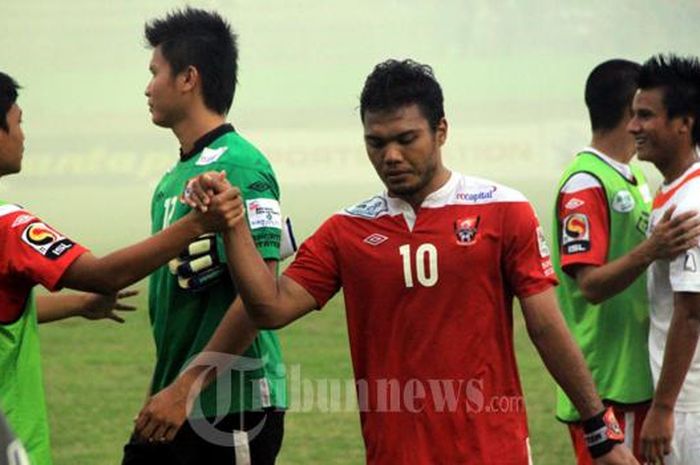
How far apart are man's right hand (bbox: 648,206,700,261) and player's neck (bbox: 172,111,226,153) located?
1.57 metres

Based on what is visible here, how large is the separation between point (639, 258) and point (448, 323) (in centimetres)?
119

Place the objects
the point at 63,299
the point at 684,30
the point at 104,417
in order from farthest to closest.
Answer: the point at 684,30 → the point at 104,417 → the point at 63,299

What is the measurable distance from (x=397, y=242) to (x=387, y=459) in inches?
25.6

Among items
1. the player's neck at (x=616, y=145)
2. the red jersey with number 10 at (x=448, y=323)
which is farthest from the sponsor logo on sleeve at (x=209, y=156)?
the player's neck at (x=616, y=145)

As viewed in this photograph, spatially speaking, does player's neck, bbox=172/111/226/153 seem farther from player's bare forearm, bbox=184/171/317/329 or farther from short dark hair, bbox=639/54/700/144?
short dark hair, bbox=639/54/700/144

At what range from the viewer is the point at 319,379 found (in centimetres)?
1270

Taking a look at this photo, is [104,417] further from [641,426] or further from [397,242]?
[397,242]

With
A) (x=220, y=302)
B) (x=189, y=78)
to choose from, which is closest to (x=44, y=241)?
(x=220, y=302)

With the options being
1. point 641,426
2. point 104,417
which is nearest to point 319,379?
point 104,417

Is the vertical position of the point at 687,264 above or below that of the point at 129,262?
below

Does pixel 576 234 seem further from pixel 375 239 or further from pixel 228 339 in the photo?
pixel 228 339

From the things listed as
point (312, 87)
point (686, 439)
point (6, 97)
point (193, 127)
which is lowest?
point (686, 439)

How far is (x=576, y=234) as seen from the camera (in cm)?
618

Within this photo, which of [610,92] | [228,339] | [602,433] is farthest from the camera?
[610,92]
